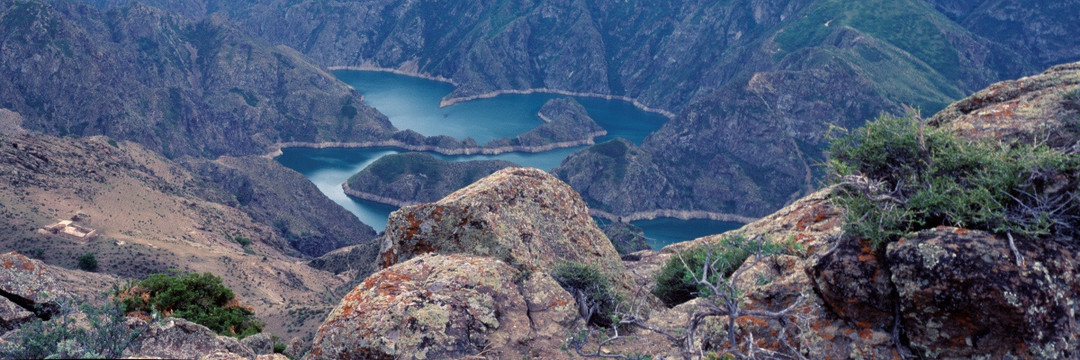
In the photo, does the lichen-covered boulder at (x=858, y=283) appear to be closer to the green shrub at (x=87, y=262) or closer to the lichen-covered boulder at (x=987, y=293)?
the lichen-covered boulder at (x=987, y=293)

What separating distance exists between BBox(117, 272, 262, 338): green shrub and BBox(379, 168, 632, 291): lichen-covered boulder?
1425 centimetres

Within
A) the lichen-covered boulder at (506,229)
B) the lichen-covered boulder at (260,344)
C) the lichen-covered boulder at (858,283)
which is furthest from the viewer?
the lichen-covered boulder at (506,229)

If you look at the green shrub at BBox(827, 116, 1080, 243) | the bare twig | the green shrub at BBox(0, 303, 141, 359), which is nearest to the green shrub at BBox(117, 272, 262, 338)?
the green shrub at BBox(0, 303, 141, 359)

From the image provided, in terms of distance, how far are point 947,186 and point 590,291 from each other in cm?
861

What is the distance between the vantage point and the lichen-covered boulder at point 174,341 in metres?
13.5

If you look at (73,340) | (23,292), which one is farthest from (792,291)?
(23,292)

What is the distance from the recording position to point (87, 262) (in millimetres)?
54938

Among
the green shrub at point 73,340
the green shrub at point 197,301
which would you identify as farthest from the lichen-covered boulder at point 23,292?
the green shrub at point 197,301

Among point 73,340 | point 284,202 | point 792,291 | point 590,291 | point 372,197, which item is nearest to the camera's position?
point 73,340

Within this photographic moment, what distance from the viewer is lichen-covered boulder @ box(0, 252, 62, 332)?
15.1m

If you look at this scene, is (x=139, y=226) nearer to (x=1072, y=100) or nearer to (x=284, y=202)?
(x=284, y=202)

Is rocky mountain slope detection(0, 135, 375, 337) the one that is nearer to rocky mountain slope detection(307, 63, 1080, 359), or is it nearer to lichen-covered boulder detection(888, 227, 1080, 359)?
rocky mountain slope detection(307, 63, 1080, 359)

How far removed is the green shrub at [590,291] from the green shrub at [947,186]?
21.0 ft

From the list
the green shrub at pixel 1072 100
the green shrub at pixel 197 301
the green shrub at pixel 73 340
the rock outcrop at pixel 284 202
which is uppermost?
the green shrub at pixel 73 340
